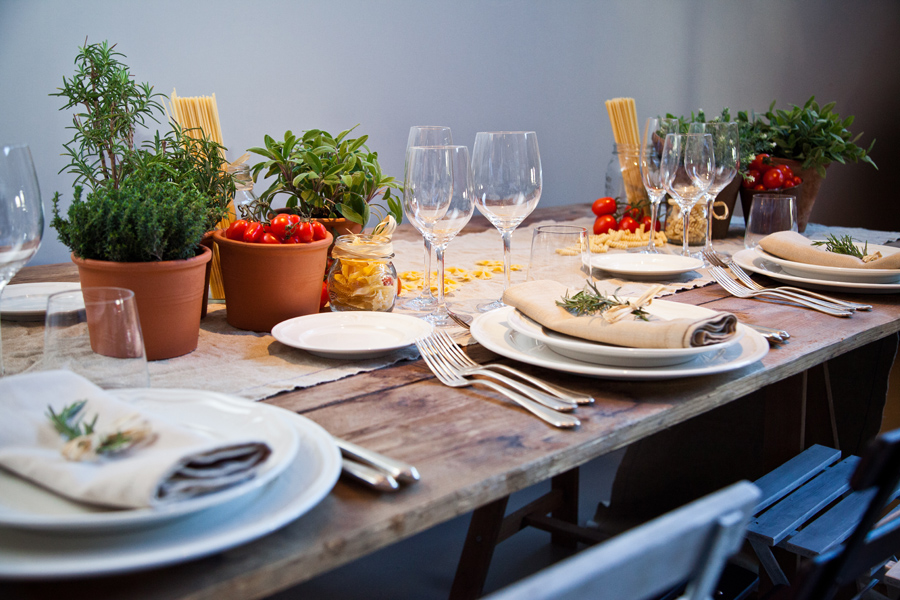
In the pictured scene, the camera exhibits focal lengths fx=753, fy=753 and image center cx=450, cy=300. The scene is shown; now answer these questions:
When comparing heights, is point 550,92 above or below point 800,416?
above

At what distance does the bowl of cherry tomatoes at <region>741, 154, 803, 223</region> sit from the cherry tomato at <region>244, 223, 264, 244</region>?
48.0 inches

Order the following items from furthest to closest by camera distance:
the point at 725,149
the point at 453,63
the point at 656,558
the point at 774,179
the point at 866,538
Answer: the point at 453,63
the point at 774,179
the point at 725,149
the point at 866,538
the point at 656,558

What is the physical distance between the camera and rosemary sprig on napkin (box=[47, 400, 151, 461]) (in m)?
0.50

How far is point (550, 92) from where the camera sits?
321cm

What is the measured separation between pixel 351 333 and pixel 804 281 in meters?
0.77

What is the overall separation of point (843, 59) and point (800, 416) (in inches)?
164

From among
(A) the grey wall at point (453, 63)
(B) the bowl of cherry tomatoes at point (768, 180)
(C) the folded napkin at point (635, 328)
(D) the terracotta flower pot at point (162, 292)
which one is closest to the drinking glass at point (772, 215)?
(B) the bowl of cherry tomatoes at point (768, 180)

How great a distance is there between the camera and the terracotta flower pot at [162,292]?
0.84 m

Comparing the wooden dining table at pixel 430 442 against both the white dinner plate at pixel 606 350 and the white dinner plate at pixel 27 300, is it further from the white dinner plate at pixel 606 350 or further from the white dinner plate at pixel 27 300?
the white dinner plate at pixel 27 300

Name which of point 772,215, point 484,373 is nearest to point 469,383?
point 484,373

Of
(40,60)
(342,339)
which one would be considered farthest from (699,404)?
(40,60)

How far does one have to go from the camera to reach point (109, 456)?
0.50 meters

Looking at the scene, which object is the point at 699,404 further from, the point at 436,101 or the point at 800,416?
the point at 436,101

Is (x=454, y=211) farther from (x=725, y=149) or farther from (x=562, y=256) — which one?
(x=725, y=149)
